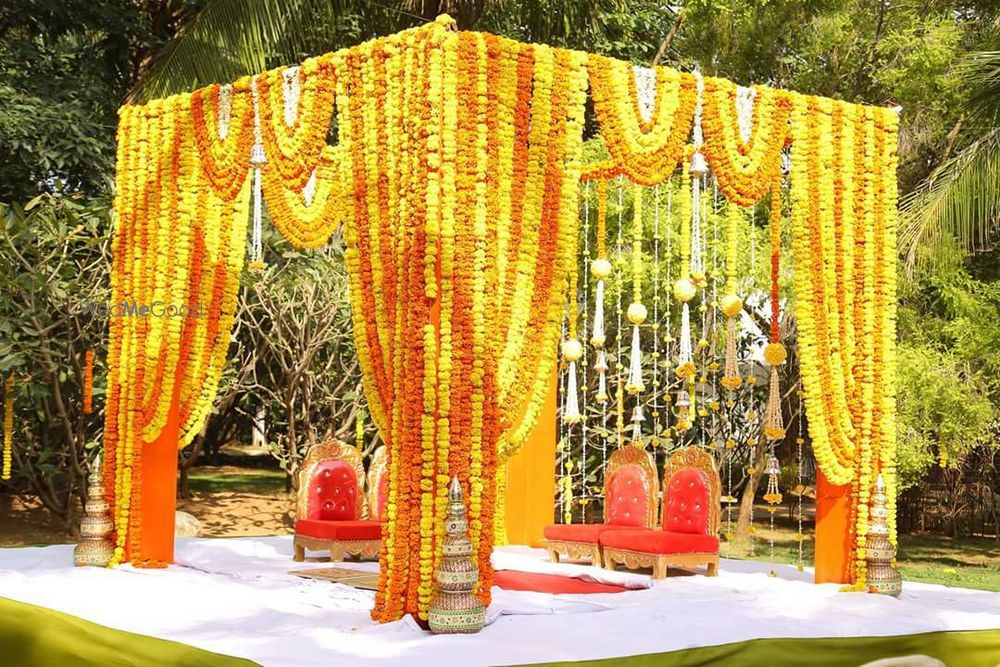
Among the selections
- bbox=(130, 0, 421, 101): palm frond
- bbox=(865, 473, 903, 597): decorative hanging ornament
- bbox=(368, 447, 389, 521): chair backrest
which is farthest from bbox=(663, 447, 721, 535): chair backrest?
bbox=(130, 0, 421, 101): palm frond

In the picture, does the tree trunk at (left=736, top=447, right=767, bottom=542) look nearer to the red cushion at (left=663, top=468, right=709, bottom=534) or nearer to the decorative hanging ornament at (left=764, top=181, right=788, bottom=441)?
the red cushion at (left=663, top=468, right=709, bottom=534)

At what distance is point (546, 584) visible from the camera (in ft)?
23.7

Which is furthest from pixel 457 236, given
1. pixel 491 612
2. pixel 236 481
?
pixel 236 481

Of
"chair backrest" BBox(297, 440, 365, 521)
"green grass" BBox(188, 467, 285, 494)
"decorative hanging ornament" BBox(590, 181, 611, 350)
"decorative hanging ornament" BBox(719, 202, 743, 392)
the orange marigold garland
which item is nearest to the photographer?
the orange marigold garland

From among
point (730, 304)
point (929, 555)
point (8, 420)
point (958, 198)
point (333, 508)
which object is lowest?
point (929, 555)

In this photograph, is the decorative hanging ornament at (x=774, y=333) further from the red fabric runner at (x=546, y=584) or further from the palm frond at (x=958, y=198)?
the palm frond at (x=958, y=198)

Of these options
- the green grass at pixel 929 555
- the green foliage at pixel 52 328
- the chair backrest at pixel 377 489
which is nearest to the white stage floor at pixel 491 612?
the chair backrest at pixel 377 489

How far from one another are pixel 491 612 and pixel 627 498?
2838mm

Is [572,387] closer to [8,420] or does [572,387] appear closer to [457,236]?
[457,236]

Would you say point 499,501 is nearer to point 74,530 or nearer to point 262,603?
point 262,603

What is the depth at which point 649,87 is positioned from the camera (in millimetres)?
6410

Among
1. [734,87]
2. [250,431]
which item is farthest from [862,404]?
[250,431]

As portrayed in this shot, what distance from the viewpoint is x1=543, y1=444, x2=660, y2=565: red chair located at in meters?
8.25

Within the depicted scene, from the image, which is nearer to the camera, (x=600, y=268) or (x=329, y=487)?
(x=600, y=268)
